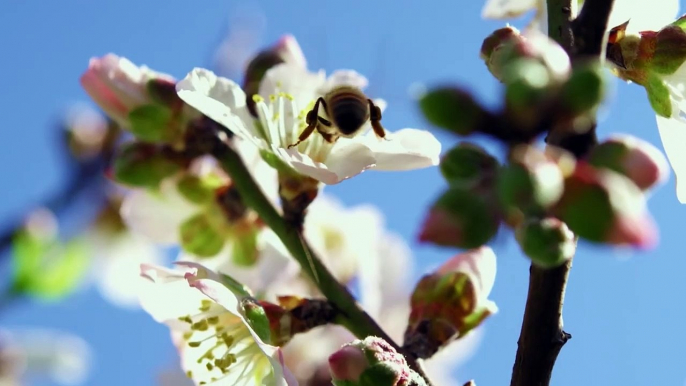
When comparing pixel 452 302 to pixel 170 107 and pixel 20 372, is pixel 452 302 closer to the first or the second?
pixel 170 107

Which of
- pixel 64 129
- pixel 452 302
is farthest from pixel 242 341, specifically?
pixel 64 129

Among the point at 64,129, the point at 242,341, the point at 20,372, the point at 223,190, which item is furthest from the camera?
the point at 20,372

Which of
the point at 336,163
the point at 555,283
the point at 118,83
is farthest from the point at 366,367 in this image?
the point at 118,83

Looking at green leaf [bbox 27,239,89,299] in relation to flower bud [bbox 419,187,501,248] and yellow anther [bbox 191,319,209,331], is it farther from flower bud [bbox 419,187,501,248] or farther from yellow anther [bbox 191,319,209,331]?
flower bud [bbox 419,187,501,248]

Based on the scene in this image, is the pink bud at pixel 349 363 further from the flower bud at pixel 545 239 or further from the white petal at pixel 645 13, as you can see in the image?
the white petal at pixel 645 13

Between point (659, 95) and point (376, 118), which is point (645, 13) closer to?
point (659, 95)

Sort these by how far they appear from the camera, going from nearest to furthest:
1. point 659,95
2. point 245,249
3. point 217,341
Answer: point 659,95
point 217,341
point 245,249
